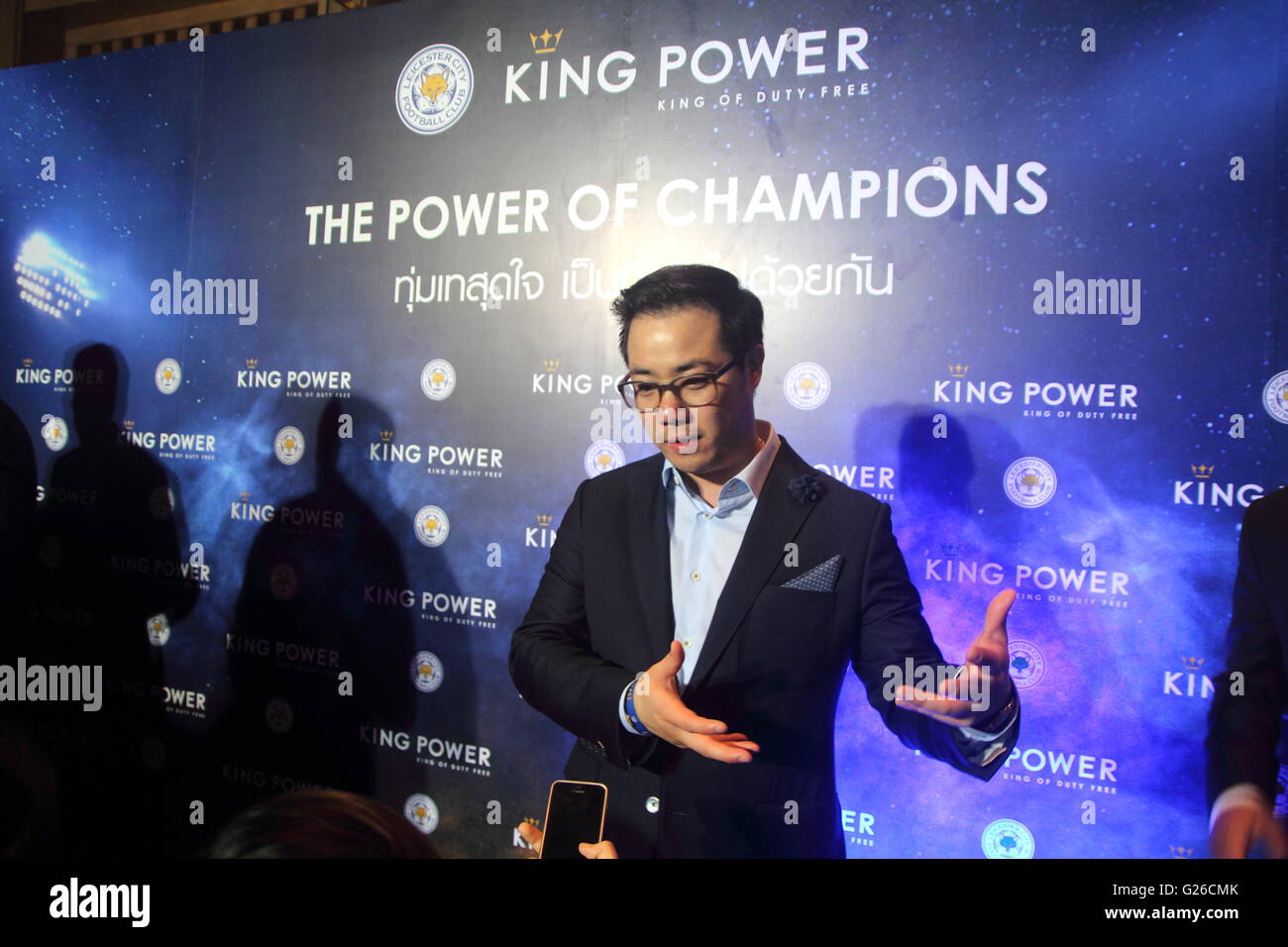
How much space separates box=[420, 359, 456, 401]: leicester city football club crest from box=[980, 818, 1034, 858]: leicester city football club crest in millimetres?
2243

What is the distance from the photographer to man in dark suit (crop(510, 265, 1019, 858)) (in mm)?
2297

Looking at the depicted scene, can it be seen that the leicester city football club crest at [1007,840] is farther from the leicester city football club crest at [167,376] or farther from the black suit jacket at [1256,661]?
the leicester city football club crest at [167,376]

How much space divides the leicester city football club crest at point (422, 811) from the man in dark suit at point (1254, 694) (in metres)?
2.44

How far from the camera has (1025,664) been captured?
2.38 meters

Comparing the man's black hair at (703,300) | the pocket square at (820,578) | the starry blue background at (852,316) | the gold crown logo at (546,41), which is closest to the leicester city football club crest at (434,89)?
the starry blue background at (852,316)

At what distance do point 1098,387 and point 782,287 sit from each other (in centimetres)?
95

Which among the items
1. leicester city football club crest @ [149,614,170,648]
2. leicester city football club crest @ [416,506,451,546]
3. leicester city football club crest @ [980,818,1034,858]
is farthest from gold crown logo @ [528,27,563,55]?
leicester city football club crest @ [980,818,1034,858]

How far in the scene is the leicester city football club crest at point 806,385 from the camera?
2.52m

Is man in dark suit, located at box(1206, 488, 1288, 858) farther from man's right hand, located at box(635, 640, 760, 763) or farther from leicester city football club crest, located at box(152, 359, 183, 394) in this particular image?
leicester city football club crest, located at box(152, 359, 183, 394)

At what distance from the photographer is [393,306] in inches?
119

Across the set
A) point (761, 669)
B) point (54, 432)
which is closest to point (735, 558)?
point (761, 669)

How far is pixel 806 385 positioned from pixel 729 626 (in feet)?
2.57
